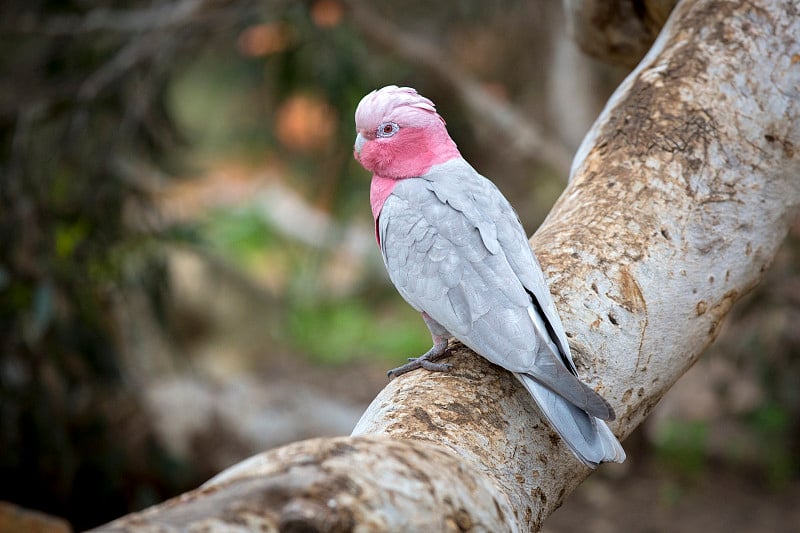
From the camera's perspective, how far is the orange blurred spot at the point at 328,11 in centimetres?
433

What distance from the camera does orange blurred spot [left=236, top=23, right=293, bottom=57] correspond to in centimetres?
441

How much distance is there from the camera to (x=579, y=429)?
160 centimetres

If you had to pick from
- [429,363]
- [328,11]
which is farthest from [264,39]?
[429,363]

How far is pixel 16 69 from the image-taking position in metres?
4.41

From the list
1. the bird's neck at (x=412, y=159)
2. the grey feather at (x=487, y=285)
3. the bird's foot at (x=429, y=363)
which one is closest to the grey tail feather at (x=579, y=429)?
the grey feather at (x=487, y=285)

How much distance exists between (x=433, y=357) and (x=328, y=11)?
9.87ft

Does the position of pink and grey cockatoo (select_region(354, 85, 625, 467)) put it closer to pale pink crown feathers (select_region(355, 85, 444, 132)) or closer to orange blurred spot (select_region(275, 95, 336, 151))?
pale pink crown feathers (select_region(355, 85, 444, 132))

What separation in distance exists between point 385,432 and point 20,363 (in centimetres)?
248

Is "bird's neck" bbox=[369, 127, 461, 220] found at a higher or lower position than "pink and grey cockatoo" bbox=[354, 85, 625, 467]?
higher

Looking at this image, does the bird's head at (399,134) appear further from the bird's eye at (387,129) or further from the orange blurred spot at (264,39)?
the orange blurred spot at (264,39)

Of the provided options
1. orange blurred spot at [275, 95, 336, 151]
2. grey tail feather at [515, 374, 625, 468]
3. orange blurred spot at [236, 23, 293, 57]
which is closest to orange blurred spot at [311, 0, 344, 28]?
orange blurred spot at [236, 23, 293, 57]

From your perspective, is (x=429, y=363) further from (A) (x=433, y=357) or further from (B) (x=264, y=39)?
(B) (x=264, y=39)

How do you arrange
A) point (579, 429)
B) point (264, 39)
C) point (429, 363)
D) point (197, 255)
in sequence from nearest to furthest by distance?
1. point (579, 429)
2. point (429, 363)
3. point (264, 39)
4. point (197, 255)

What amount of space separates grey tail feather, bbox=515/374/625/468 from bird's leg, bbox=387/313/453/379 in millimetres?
244
